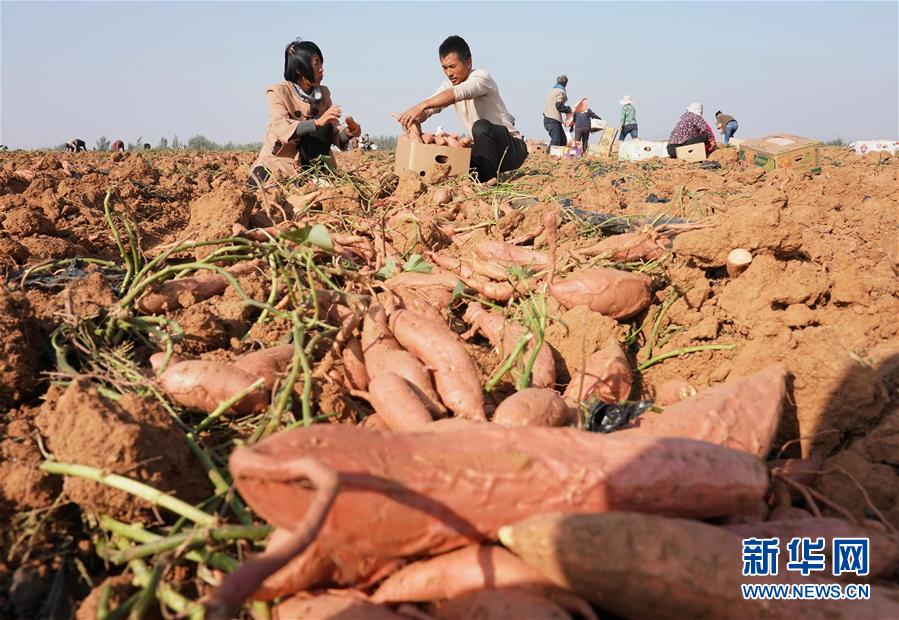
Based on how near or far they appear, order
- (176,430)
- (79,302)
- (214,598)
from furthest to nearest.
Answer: (79,302) → (176,430) → (214,598)

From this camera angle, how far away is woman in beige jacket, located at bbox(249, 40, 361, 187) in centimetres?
519

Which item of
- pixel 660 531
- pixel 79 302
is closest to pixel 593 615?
pixel 660 531

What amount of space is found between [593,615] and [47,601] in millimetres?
1113

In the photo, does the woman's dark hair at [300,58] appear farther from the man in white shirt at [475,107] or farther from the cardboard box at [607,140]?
the cardboard box at [607,140]

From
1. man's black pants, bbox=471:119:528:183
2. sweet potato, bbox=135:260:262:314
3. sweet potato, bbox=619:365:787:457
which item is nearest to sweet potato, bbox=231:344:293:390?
sweet potato, bbox=135:260:262:314

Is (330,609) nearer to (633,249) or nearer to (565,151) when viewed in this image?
(633,249)

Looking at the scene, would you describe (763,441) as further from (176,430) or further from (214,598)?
(176,430)

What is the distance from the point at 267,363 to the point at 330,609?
92 cm

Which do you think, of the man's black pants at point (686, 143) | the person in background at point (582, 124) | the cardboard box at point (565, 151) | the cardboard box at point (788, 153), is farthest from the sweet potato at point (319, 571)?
the person in background at point (582, 124)

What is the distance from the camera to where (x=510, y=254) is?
2947 mm

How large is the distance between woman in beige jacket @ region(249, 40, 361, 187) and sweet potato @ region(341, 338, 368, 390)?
130 inches

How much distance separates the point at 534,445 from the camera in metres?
1.36

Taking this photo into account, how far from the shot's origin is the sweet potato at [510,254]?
287 centimetres

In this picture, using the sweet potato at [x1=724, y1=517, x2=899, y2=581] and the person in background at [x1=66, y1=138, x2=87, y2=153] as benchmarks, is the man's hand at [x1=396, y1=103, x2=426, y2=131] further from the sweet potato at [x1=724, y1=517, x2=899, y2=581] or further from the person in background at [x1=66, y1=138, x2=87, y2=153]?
the person in background at [x1=66, y1=138, x2=87, y2=153]
